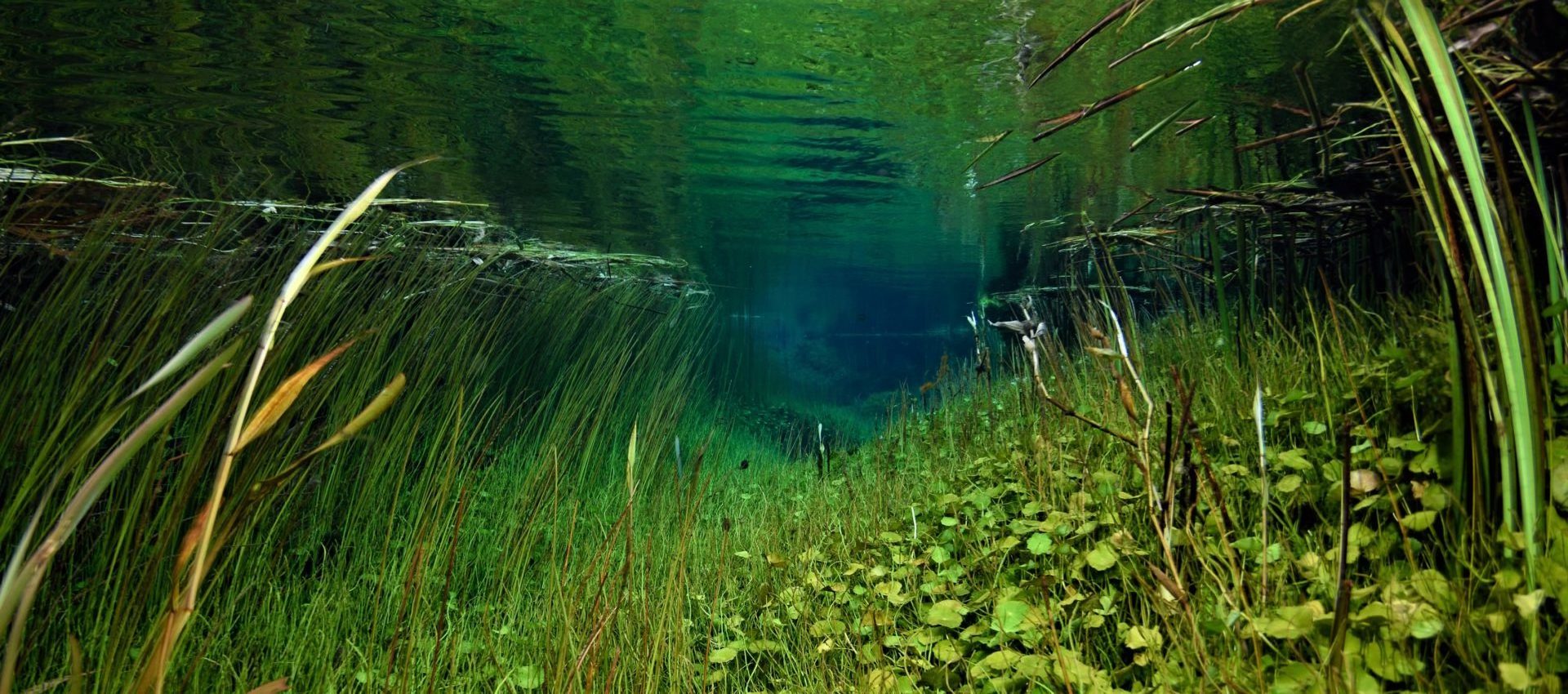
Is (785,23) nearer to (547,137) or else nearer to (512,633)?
(547,137)

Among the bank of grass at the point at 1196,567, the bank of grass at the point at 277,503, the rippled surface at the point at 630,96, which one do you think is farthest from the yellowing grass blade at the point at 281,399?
the rippled surface at the point at 630,96

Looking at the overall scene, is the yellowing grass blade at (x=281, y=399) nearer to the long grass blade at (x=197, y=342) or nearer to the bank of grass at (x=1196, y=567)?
the long grass blade at (x=197, y=342)

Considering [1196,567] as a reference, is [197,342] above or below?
above

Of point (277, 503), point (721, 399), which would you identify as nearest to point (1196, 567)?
point (277, 503)

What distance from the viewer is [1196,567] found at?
2504 millimetres

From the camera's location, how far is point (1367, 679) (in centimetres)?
161

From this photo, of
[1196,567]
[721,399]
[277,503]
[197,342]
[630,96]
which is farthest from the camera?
[721,399]

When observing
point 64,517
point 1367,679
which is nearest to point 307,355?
point 64,517

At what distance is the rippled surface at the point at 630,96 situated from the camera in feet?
17.8

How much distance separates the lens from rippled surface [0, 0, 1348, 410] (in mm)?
Result: 5438

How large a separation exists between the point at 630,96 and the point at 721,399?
456 centimetres

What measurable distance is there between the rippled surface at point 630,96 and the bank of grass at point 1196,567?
3204 mm

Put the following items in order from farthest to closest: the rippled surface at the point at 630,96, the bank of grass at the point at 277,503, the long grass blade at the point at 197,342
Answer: the rippled surface at the point at 630,96, the bank of grass at the point at 277,503, the long grass blade at the point at 197,342

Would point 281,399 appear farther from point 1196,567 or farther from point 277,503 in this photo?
point 277,503
